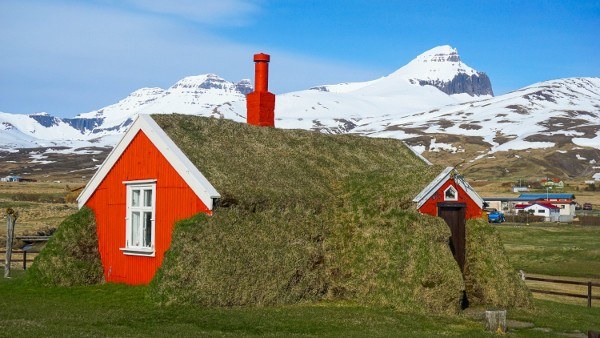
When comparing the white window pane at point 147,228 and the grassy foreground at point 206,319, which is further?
the white window pane at point 147,228

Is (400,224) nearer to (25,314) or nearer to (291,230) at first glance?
(291,230)

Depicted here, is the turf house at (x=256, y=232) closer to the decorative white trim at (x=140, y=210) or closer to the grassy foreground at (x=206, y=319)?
the decorative white trim at (x=140, y=210)

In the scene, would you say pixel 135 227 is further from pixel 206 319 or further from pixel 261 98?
pixel 261 98

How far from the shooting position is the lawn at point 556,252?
44.4 meters

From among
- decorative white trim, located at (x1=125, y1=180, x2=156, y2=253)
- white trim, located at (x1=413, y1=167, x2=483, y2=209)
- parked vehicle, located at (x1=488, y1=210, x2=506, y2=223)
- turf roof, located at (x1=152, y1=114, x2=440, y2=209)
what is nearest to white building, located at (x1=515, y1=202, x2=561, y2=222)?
parked vehicle, located at (x1=488, y1=210, x2=506, y2=223)

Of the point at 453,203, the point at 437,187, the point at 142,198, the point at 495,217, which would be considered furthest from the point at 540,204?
the point at 142,198

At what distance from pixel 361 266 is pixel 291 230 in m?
2.20

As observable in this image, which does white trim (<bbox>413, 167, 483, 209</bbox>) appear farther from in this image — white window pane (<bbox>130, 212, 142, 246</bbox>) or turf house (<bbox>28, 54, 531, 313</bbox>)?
white window pane (<bbox>130, 212, 142, 246</bbox>)

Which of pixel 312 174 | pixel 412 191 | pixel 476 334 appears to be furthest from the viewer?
pixel 312 174

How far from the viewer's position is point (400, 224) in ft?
66.7

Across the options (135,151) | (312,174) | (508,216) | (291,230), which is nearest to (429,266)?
(291,230)

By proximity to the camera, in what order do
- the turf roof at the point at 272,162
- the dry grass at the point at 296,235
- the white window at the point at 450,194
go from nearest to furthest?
the dry grass at the point at 296,235 → the turf roof at the point at 272,162 → the white window at the point at 450,194

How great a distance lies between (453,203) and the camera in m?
21.9

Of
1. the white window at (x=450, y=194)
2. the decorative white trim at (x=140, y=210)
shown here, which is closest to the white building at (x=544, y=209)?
the white window at (x=450, y=194)
